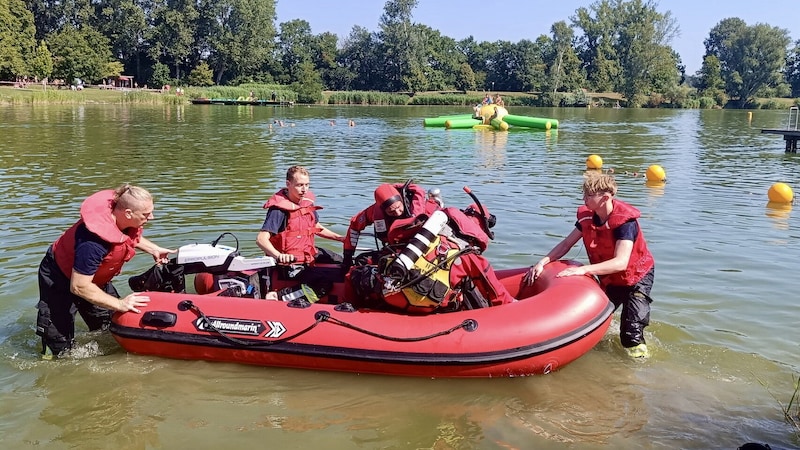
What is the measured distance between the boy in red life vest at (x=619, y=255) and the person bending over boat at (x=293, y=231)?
2.02 metres

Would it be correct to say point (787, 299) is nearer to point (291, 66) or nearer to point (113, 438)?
point (113, 438)

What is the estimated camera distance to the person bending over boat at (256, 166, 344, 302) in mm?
5145

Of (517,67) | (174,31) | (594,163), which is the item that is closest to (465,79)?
(517,67)

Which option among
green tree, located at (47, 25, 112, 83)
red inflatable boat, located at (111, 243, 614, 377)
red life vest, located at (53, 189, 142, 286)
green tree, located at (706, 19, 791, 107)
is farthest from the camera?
green tree, located at (706, 19, 791, 107)

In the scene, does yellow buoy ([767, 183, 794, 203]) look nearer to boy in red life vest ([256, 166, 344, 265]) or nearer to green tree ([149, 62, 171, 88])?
boy in red life vest ([256, 166, 344, 265])

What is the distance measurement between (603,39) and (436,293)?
7495 centimetres

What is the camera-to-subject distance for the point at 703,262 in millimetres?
6973

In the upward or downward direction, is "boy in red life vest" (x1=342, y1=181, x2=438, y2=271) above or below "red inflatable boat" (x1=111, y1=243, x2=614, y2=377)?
above

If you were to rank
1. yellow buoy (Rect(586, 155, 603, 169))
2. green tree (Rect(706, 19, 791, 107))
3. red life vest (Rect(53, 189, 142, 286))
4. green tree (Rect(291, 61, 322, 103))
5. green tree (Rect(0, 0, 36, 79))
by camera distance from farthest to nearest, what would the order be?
green tree (Rect(706, 19, 791, 107)) → green tree (Rect(291, 61, 322, 103)) → green tree (Rect(0, 0, 36, 79)) → yellow buoy (Rect(586, 155, 603, 169)) → red life vest (Rect(53, 189, 142, 286))

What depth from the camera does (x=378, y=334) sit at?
420cm

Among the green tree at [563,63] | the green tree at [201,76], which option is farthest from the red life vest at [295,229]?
the green tree at [563,63]

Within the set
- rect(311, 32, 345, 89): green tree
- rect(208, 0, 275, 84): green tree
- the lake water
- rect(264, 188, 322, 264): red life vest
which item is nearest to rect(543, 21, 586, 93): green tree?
rect(311, 32, 345, 89): green tree

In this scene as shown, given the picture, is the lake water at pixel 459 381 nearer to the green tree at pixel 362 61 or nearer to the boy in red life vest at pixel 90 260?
the boy in red life vest at pixel 90 260

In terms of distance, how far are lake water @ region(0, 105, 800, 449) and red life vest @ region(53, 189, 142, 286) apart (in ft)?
2.29
